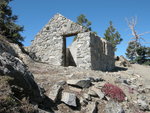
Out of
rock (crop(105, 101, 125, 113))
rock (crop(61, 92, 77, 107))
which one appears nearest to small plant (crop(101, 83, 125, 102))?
rock (crop(105, 101, 125, 113))

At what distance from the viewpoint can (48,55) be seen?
15273 mm

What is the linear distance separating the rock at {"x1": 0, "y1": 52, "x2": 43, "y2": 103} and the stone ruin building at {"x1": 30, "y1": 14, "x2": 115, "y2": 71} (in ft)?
A: 26.5

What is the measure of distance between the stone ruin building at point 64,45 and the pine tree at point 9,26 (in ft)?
7.95

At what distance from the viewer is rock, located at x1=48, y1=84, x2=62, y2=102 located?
6.38 metres

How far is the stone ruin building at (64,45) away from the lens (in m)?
13.8

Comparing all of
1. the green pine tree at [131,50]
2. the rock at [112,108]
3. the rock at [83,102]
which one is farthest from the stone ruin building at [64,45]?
the green pine tree at [131,50]

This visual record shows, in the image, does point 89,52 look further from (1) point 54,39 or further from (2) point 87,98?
(2) point 87,98

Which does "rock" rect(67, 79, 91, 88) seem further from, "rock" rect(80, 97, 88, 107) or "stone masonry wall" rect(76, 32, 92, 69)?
"stone masonry wall" rect(76, 32, 92, 69)

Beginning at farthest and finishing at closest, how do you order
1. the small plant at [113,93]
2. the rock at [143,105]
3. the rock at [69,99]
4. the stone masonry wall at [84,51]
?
the stone masonry wall at [84,51], the small plant at [113,93], the rock at [143,105], the rock at [69,99]

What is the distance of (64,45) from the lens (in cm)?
1512

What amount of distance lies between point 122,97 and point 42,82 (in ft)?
11.4

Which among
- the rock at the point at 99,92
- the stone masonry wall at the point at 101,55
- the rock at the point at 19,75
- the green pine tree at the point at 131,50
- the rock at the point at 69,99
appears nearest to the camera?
the rock at the point at 19,75

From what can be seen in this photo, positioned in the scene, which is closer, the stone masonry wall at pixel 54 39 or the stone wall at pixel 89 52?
the stone wall at pixel 89 52

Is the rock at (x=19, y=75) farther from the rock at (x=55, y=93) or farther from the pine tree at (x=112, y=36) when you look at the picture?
the pine tree at (x=112, y=36)
